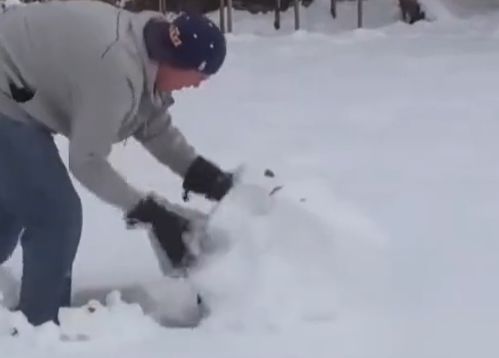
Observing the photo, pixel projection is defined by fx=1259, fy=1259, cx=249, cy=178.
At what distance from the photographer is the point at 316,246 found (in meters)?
3.78

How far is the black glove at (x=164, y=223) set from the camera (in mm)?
3551

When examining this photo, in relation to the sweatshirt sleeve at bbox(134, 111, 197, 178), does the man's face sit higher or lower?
higher

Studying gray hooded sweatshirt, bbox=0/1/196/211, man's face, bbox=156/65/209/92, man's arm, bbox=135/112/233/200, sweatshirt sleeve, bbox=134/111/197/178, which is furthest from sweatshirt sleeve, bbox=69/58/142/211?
man's arm, bbox=135/112/233/200

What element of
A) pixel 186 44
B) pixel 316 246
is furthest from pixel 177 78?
pixel 316 246

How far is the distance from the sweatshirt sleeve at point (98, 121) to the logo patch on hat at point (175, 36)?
154mm

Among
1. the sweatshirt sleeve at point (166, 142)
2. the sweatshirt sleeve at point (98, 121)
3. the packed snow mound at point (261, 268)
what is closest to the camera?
the sweatshirt sleeve at point (98, 121)

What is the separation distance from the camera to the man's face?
3.35 meters

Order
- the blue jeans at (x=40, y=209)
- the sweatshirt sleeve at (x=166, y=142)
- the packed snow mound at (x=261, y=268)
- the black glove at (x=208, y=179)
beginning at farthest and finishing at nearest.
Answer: the black glove at (x=208, y=179) → the sweatshirt sleeve at (x=166, y=142) → the packed snow mound at (x=261, y=268) → the blue jeans at (x=40, y=209)

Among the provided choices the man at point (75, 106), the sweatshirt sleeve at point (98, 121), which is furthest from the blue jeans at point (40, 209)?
the sweatshirt sleeve at point (98, 121)

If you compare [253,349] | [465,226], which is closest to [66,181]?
[253,349]

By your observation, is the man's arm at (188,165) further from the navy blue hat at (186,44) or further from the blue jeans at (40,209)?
the navy blue hat at (186,44)

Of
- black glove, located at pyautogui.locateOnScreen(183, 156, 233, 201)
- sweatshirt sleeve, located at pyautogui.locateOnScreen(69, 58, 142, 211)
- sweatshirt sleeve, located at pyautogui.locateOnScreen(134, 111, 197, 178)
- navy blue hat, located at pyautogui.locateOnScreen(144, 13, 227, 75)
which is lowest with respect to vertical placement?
black glove, located at pyautogui.locateOnScreen(183, 156, 233, 201)

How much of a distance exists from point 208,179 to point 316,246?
408mm

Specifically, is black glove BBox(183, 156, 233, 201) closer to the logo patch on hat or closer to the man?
the man
